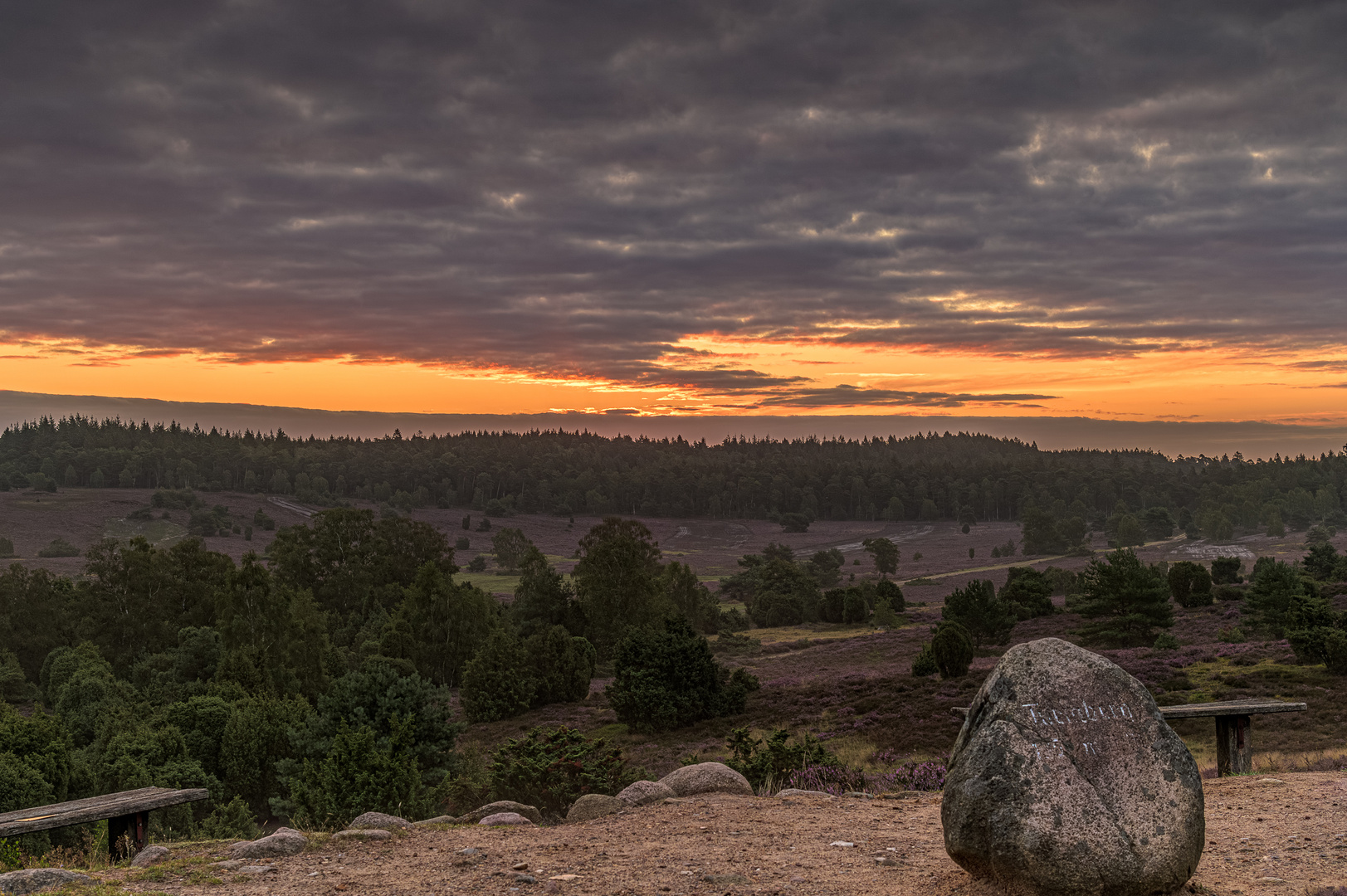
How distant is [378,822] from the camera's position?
38.7ft

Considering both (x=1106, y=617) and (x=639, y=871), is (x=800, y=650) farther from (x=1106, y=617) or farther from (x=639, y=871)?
(x=639, y=871)

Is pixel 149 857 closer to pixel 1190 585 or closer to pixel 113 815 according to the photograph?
pixel 113 815

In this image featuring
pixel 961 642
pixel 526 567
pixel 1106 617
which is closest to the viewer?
pixel 961 642

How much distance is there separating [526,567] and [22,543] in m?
121

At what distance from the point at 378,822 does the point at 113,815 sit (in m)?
3.28

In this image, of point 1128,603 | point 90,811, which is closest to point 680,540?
point 1128,603

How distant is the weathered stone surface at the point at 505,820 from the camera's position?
39.9ft

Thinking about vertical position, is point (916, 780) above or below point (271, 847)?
below

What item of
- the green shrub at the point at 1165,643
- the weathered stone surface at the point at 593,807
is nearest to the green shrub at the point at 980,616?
the green shrub at the point at 1165,643

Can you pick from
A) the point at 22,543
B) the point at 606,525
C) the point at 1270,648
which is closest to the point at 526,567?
the point at 606,525

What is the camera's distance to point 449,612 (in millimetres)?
56938

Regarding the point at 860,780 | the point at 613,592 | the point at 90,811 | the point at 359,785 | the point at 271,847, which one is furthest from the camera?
the point at 613,592

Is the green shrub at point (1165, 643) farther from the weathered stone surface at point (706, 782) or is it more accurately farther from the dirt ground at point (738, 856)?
the weathered stone surface at point (706, 782)

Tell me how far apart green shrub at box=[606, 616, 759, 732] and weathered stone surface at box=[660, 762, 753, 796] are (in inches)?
767
